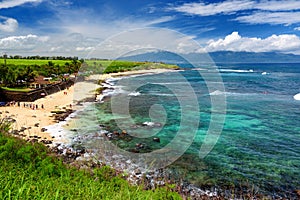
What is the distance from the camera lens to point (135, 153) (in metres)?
16.6

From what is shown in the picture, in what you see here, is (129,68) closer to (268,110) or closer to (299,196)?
(268,110)

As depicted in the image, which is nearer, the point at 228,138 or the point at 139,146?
the point at 139,146

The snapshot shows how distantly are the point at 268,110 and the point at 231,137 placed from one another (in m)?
13.1

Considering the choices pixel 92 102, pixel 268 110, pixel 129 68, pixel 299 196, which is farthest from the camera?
pixel 129 68

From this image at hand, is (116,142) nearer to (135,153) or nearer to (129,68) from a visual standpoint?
(135,153)

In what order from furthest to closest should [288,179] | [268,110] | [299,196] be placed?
[268,110] → [288,179] → [299,196]

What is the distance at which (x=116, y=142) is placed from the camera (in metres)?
18.6

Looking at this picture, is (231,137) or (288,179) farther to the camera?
(231,137)

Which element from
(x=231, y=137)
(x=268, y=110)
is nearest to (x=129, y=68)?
(x=268, y=110)

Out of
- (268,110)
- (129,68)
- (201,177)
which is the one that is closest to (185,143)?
(201,177)

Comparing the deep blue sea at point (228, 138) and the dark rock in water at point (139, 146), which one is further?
the dark rock in water at point (139, 146)

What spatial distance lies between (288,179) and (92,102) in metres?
28.3

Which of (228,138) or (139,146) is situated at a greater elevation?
(228,138)

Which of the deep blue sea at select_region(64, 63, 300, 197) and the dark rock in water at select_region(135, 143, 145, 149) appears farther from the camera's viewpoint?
the dark rock in water at select_region(135, 143, 145, 149)
